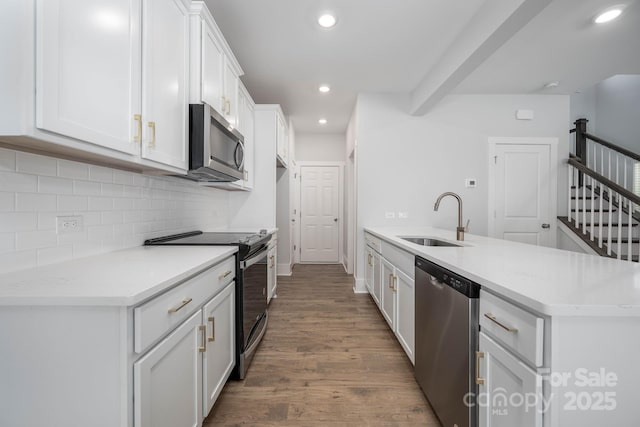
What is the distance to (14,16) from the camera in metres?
0.78

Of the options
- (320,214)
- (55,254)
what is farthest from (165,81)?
(320,214)

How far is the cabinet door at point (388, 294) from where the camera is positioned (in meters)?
2.29

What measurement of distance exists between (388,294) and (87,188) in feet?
7.33

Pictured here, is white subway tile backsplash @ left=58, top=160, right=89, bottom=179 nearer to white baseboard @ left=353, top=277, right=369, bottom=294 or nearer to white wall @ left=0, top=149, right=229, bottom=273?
white wall @ left=0, top=149, right=229, bottom=273

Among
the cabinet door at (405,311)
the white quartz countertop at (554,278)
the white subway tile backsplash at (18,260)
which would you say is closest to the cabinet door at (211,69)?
the white subway tile backsplash at (18,260)

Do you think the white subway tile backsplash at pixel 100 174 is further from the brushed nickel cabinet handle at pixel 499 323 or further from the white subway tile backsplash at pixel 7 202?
the brushed nickel cabinet handle at pixel 499 323

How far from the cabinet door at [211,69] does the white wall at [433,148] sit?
2182 millimetres

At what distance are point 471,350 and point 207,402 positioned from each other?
1.23 m

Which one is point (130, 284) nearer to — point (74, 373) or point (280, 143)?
point (74, 373)

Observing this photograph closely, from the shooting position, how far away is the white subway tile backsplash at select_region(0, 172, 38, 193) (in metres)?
1.02

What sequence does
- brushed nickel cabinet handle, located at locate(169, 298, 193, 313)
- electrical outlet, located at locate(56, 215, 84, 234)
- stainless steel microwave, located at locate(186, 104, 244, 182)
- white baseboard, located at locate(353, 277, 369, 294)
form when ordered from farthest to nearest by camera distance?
white baseboard, located at locate(353, 277, 369, 294), stainless steel microwave, located at locate(186, 104, 244, 182), electrical outlet, located at locate(56, 215, 84, 234), brushed nickel cabinet handle, located at locate(169, 298, 193, 313)

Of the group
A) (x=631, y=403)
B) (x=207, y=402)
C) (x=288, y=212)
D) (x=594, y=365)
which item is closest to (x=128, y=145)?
(x=207, y=402)

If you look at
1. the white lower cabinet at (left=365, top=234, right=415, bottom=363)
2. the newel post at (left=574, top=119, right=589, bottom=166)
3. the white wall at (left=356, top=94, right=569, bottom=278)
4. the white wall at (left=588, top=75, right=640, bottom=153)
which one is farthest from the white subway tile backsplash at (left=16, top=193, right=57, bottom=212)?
the white wall at (left=588, top=75, right=640, bottom=153)

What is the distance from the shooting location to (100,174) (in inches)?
56.4
